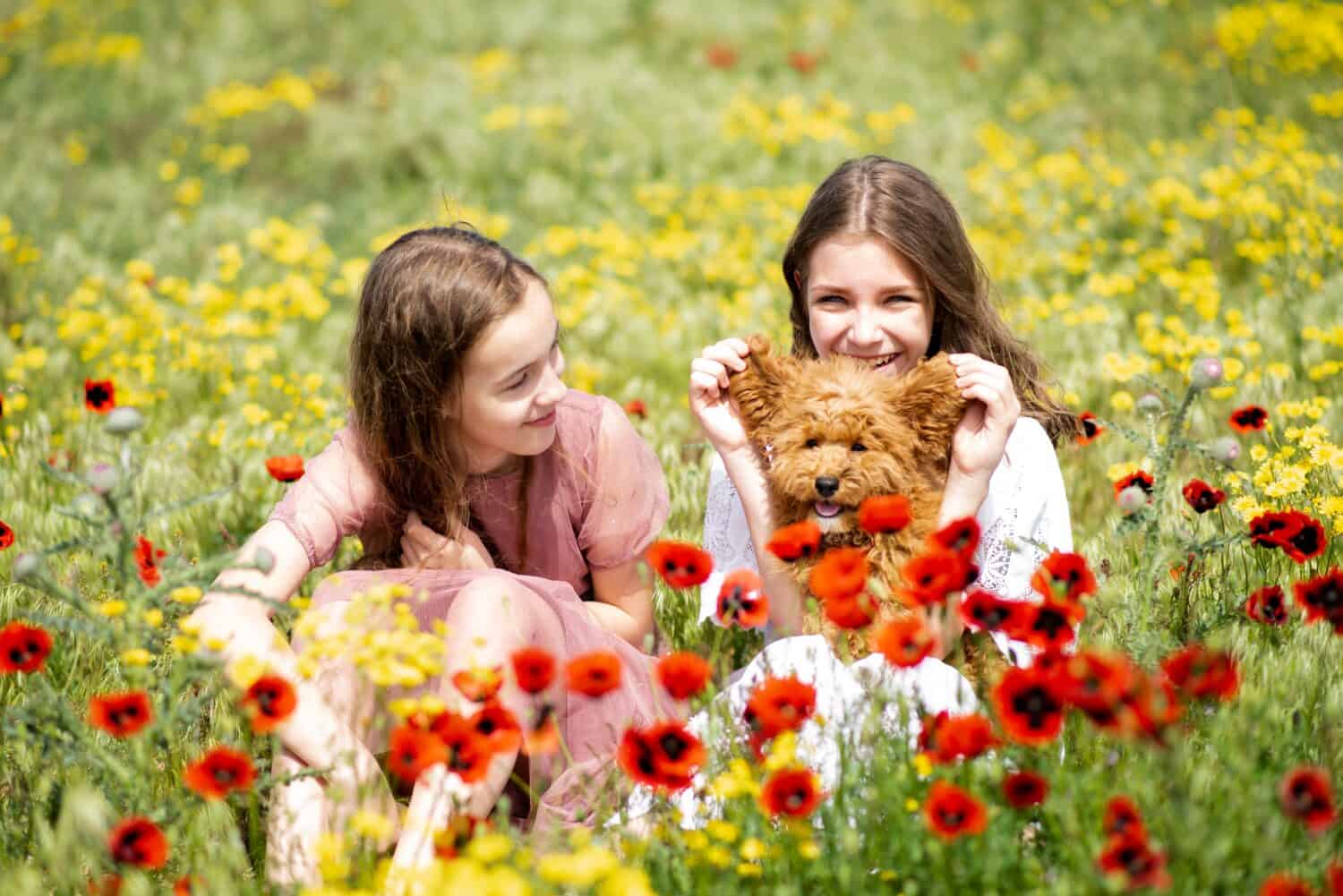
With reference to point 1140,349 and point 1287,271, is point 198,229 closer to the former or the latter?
point 1140,349

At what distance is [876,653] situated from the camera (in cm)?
261

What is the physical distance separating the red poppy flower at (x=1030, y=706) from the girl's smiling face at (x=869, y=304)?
146cm

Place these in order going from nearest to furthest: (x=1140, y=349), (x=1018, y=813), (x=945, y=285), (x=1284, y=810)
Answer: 1. (x=1284, y=810)
2. (x=1018, y=813)
3. (x=945, y=285)
4. (x=1140, y=349)

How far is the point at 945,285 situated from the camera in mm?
3385

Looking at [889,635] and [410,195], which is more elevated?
[889,635]

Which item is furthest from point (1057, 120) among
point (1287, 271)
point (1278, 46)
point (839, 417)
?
point (839, 417)

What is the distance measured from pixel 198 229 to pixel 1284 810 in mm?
7155

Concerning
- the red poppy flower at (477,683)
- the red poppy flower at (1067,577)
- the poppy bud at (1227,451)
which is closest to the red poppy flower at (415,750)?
the red poppy flower at (477,683)

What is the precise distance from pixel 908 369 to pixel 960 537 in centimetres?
131

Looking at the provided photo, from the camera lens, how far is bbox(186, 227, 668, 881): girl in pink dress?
8.74 feet

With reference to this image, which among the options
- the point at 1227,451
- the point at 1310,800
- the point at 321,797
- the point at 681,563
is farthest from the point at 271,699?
the point at 1227,451

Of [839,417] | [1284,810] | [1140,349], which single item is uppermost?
[839,417]

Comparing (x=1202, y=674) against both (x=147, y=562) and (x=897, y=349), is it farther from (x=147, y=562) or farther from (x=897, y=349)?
(x=147, y=562)

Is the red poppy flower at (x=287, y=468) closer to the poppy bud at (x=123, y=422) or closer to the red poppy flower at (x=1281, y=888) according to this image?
the poppy bud at (x=123, y=422)
